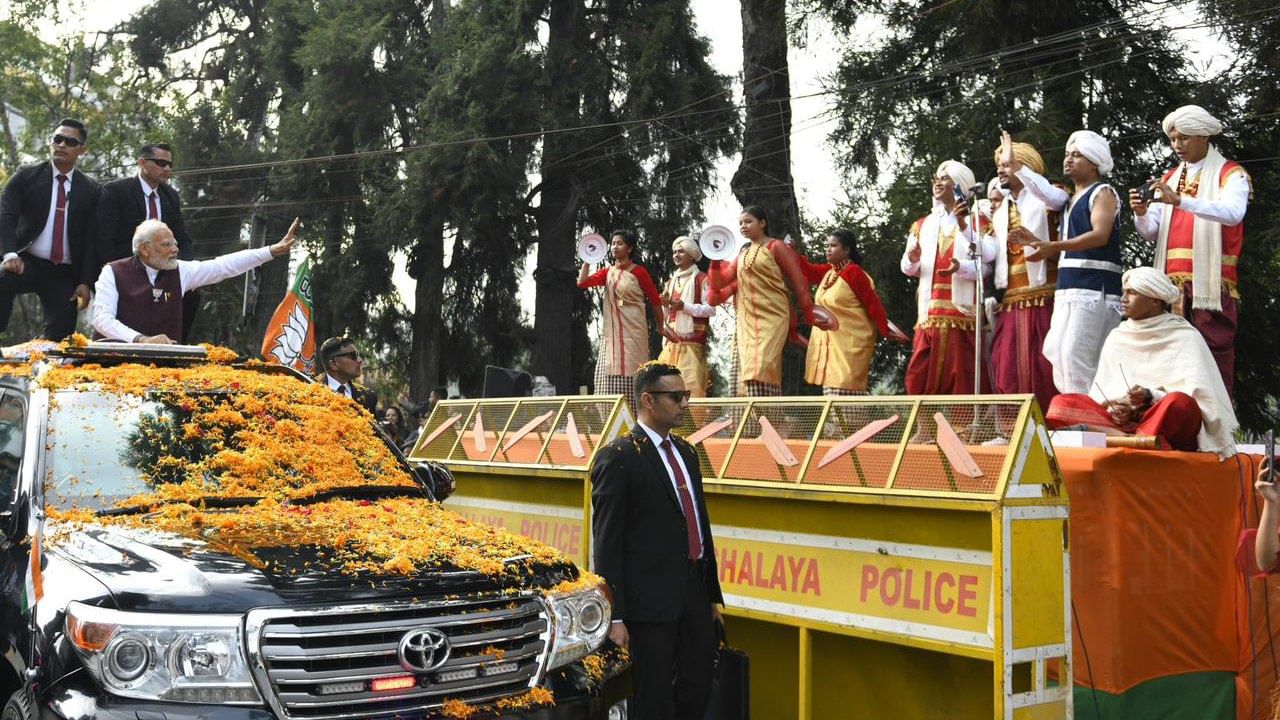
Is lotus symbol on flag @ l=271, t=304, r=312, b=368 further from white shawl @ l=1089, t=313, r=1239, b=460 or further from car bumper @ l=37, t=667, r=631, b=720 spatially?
car bumper @ l=37, t=667, r=631, b=720

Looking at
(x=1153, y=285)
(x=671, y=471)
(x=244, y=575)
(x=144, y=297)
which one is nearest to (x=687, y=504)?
(x=671, y=471)

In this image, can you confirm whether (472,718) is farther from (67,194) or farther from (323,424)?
(67,194)

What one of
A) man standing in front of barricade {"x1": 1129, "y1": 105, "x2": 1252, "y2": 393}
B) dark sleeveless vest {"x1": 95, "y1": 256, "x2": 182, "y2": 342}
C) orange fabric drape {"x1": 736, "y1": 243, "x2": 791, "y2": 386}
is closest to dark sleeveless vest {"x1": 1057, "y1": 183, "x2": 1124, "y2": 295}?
man standing in front of barricade {"x1": 1129, "y1": 105, "x2": 1252, "y2": 393}

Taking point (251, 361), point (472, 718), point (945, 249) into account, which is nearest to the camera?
point (472, 718)

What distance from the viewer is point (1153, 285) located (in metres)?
7.25

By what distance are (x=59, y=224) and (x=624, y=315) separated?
5842 millimetres

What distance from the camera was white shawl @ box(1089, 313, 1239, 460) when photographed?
22.9 ft

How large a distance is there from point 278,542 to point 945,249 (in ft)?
21.6

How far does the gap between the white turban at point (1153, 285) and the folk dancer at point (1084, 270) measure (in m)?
1.05

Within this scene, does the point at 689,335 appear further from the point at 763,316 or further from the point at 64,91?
the point at 64,91

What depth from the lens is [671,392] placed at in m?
5.77

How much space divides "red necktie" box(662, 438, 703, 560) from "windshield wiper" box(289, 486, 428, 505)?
1145mm

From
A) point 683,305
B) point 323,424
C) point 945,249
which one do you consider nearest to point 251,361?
point 323,424

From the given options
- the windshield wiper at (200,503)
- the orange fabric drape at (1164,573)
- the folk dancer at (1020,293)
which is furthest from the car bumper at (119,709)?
the folk dancer at (1020,293)
